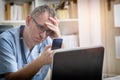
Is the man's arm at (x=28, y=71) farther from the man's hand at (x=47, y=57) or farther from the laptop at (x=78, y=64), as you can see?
the laptop at (x=78, y=64)

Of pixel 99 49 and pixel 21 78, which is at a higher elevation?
pixel 99 49

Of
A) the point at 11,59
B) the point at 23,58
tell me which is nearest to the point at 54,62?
the point at 11,59

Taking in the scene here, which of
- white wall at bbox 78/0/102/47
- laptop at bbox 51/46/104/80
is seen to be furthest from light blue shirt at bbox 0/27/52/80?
white wall at bbox 78/0/102/47

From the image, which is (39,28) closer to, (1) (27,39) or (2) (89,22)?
(1) (27,39)

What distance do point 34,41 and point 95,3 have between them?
1587 millimetres

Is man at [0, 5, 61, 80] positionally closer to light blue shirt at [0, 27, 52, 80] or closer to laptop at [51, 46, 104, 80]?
light blue shirt at [0, 27, 52, 80]

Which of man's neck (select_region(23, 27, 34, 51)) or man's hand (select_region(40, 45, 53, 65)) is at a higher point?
man's neck (select_region(23, 27, 34, 51))

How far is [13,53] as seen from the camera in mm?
1330

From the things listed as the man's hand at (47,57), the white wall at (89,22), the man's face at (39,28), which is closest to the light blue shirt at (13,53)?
the man's face at (39,28)

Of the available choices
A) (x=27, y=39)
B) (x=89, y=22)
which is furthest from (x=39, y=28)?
(x=89, y=22)

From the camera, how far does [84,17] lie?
2.86m

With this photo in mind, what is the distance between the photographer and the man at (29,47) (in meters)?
1.14

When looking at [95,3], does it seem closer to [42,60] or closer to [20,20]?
[20,20]

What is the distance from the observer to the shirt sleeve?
1.20 m
